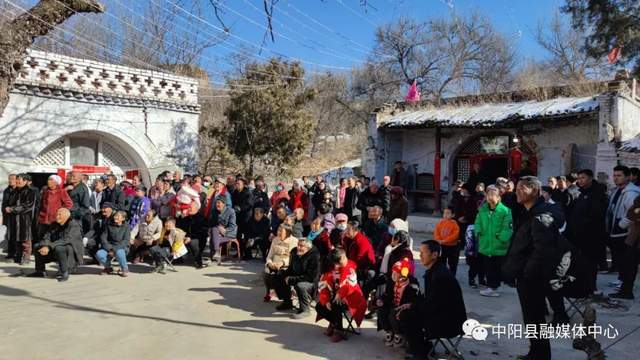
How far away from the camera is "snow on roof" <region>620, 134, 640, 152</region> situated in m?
11.1

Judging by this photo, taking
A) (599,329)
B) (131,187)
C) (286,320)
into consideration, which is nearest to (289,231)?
(286,320)

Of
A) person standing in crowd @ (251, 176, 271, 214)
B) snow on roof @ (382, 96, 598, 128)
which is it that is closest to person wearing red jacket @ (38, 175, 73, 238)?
person standing in crowd @ (251, 176, 271, 214)

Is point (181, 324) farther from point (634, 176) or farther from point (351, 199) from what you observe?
point (634, 176)

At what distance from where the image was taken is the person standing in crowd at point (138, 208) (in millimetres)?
9656

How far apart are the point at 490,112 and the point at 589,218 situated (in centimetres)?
819

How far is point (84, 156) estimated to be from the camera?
1298 centimetres

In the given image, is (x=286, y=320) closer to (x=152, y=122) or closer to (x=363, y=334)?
(x=363, y=334)

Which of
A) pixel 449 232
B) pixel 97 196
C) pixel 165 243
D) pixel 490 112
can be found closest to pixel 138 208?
pixel 97 196

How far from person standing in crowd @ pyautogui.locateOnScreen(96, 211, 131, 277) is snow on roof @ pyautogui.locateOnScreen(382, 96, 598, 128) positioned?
985 centimetres

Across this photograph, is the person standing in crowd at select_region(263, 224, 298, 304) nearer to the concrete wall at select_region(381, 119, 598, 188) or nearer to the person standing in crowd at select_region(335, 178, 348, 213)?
the person standing in crowd at select_region(335, 178, 348, 213)

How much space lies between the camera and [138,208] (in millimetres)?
9711

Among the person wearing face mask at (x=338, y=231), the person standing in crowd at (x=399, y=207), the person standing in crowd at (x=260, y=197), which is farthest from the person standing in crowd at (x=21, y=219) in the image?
the person standing in crowd at (x=399, y=207)

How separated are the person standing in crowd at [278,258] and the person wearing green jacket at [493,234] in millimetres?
2661

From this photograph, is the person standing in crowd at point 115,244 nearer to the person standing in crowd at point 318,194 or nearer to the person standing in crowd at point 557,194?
the person standing in crowd at point 318,194
